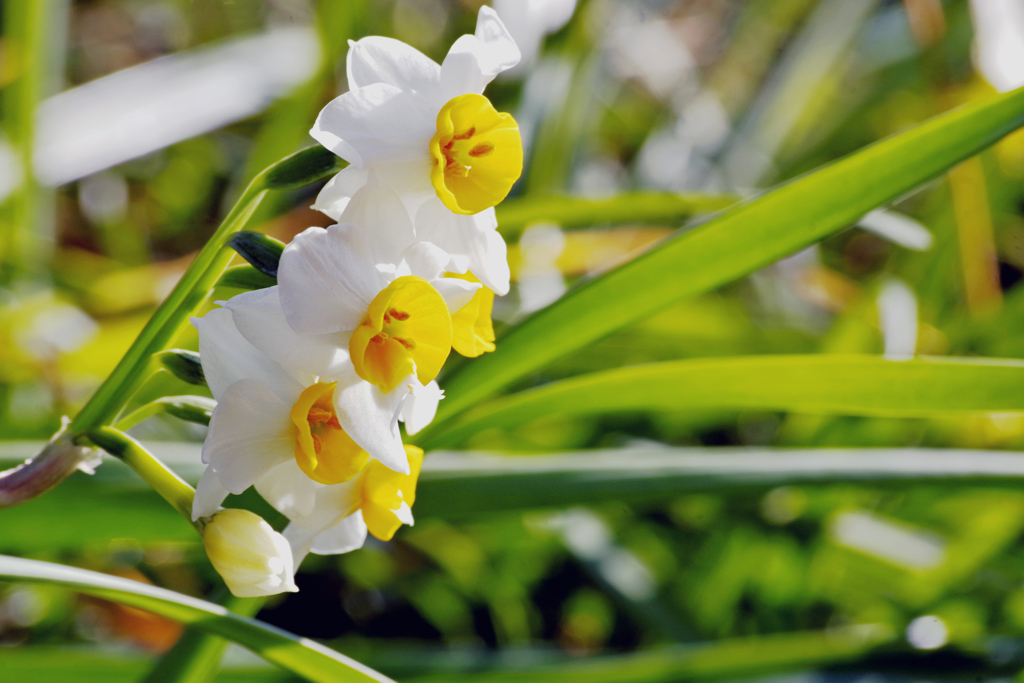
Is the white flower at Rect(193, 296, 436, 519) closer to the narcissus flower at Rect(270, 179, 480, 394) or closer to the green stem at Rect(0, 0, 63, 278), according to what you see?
the narcissus flower at Rect(270, 179, 480, 394)

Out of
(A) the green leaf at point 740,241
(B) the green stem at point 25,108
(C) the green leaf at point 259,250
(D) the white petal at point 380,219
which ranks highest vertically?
(B) the green stem at point 25,108

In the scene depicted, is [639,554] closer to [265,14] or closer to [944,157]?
[944,157]

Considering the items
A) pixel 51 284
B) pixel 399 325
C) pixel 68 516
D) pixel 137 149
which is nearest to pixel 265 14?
pixel 137 149

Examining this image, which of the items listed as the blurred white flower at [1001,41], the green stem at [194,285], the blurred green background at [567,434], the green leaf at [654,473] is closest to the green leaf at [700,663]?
the blurred green background at [567,434]

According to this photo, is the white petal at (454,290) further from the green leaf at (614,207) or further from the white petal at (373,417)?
the green leaf at (614,207)

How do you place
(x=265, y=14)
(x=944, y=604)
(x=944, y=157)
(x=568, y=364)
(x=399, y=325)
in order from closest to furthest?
1. (x=399, y=325)
2. (x=944, y=157)
3. (x=944, y=604)
4. (x=568, y=364)
5. (x=265, y=14)

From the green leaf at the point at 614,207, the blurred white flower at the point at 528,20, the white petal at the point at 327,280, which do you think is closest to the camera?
the white petal at the point at 327,280

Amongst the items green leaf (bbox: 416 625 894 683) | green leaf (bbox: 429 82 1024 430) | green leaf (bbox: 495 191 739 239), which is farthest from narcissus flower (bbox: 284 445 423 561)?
green leaf (bbox: 495 191 739 239)
